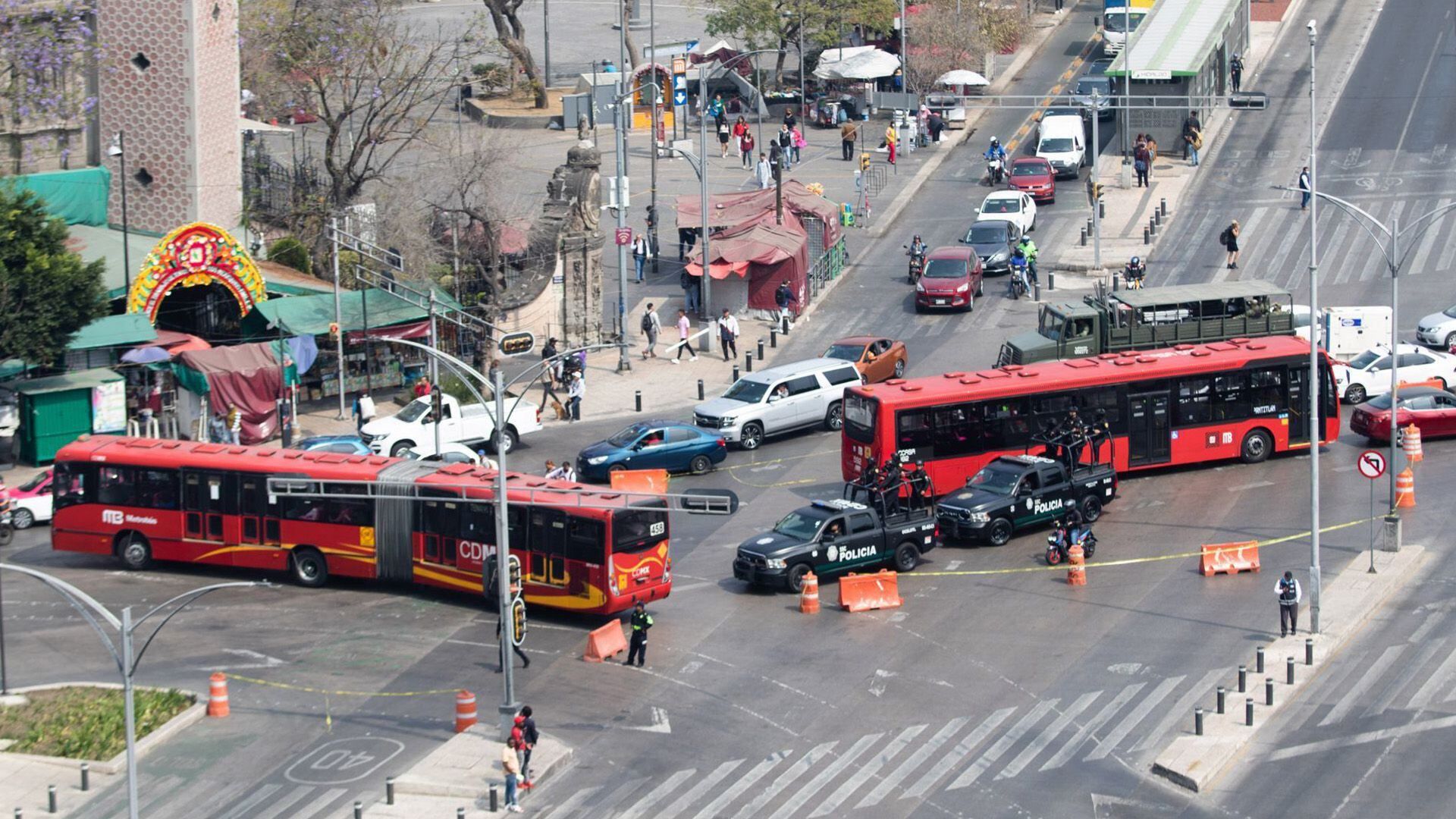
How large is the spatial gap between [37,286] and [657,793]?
27.5 meters

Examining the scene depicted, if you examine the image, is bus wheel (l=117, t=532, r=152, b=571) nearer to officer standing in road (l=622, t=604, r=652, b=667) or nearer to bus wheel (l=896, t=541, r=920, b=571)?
officer standing in road (l=622, t=604, r=652, b=667)

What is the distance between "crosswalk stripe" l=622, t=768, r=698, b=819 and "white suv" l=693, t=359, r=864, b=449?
65.1ft

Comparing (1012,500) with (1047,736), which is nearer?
(1047,736)

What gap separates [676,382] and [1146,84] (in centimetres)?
2942

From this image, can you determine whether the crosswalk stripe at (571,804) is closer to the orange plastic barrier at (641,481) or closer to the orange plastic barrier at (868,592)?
the orange plastic barrier at (868,592)

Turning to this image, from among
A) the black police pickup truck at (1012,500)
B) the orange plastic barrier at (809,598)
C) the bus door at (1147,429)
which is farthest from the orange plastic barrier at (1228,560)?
the orange plastic barrier at (809,598)

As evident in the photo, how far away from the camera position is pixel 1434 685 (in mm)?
34344

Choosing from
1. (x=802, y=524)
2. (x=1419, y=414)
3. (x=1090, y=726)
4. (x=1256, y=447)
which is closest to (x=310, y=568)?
(x=802, y=524)

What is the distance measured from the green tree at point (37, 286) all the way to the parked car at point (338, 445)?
7534 mm

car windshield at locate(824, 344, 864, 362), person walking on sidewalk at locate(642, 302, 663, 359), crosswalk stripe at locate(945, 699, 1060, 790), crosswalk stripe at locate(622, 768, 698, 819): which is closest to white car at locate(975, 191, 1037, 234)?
person walking on sidewalk at locate(642, 302, 663, 359)

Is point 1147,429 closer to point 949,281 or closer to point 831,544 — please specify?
point 831,544

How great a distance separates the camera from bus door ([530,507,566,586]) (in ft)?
125

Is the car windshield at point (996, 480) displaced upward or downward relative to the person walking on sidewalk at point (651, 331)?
downward

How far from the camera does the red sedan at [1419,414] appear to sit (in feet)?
155
